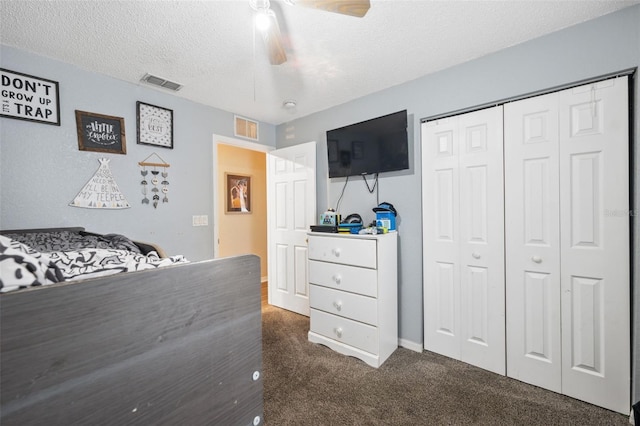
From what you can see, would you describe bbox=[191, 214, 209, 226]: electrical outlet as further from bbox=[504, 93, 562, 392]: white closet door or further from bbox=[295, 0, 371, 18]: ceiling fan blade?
bbox=[504, 93, 562, 392]: white closet door

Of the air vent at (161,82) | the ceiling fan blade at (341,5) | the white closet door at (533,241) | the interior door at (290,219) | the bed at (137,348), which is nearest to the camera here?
the bed at (137,348)

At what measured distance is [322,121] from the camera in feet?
9.85

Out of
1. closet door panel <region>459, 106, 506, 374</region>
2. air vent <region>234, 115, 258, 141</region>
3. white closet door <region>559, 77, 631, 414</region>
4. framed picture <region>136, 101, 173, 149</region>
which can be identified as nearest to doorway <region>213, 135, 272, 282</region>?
air vent <region>234, 115, 258, 141</region>

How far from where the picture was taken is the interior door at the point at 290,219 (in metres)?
3.07

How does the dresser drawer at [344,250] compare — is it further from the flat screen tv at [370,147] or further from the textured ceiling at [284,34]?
the textured ceiling at [284,34]

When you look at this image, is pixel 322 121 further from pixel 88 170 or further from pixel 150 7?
pixel 88 170

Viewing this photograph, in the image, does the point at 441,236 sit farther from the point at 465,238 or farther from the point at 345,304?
the point at 345,304

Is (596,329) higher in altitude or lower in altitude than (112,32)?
lower

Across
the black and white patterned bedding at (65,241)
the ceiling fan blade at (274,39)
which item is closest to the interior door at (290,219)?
the ceiling fan blade at (274,39)

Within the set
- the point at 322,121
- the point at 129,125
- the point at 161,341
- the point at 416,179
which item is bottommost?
the point at 161,341

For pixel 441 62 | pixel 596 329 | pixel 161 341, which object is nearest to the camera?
pixel 161 341

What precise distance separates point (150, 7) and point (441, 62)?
6.44 ft

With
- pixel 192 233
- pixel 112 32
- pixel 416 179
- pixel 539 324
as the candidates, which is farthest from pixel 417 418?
pixel 112 32

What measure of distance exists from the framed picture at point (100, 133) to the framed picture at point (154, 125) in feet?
0.48
